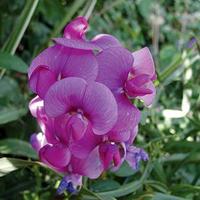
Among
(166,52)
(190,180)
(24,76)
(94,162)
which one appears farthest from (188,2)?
(94,162)

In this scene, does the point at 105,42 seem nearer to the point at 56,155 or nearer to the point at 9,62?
the point at 56,155

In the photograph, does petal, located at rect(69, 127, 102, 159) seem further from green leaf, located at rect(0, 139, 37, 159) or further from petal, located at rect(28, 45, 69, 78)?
green leaf, located at rect(0, 139, 37, 159)

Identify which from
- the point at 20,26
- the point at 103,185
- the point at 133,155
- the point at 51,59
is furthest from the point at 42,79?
the point at 20,26

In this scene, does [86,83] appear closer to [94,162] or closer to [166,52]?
[94,162]

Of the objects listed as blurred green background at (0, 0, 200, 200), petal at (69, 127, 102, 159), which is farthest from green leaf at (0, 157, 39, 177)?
petal at (69, 127, 102, 159)

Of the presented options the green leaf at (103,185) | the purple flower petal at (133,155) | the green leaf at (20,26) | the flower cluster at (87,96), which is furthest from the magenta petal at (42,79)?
the green leaf at (20,26)

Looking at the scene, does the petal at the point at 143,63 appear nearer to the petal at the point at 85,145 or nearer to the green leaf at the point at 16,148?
the petal at the point at 85,145
